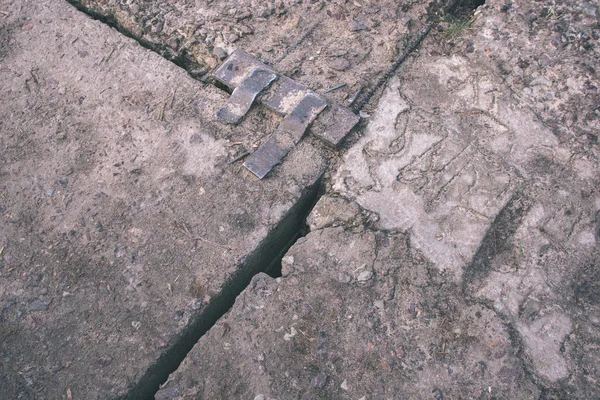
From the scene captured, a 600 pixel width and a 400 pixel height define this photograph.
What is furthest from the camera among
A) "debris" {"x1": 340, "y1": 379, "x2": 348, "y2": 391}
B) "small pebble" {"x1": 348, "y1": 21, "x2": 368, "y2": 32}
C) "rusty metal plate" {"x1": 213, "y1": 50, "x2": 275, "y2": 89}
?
"small pebble" {"x1": 348, "y1": 21, "x2": 368, "y2": 32}

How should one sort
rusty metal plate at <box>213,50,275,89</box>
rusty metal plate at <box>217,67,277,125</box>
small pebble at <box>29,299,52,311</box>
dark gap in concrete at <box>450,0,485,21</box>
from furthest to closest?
dark gap in concrete at <box>450,0,485,21</box>
rusty metal plate at <box>213,50,275,89</box>
rusty metal plate at <box>217,67,277,125</box>
small pebble at <box>29,299,52,311</box>

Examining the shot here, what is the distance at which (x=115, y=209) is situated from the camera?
232cm

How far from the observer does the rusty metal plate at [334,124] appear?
244 centimetres

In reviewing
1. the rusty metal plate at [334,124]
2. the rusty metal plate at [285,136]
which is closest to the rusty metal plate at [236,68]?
the rusty metal plate at [285,136]

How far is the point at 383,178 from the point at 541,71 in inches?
42.7

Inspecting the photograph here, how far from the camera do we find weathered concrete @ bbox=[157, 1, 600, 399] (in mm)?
1954

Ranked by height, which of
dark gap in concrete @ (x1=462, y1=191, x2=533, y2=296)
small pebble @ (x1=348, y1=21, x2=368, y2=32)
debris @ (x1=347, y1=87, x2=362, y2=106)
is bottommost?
dark gap in concrete @ (x1=462, y1=191, x2=533, y2=296)

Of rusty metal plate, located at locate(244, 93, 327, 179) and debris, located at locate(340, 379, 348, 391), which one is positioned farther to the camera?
rusty metal plate, located at locate(244, 93, 327, 179)

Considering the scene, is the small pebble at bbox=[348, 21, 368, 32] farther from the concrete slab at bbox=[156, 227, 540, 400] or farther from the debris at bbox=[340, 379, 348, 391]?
the debris at bbox=[340, 379, 348, 391]

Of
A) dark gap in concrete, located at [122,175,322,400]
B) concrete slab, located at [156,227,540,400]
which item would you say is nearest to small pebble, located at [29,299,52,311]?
dark gap in concrete, located at [122,175,322,400]

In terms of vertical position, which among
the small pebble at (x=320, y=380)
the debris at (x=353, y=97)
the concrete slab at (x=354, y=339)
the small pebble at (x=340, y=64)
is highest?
the small pebble at (x=340, y=64)

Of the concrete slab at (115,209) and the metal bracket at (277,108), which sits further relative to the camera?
the metal bracket at (277,108)

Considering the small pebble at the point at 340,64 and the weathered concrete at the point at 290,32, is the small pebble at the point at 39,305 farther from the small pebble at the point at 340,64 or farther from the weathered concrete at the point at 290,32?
the small pebble at the point at 340,64

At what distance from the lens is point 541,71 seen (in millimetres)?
2643
